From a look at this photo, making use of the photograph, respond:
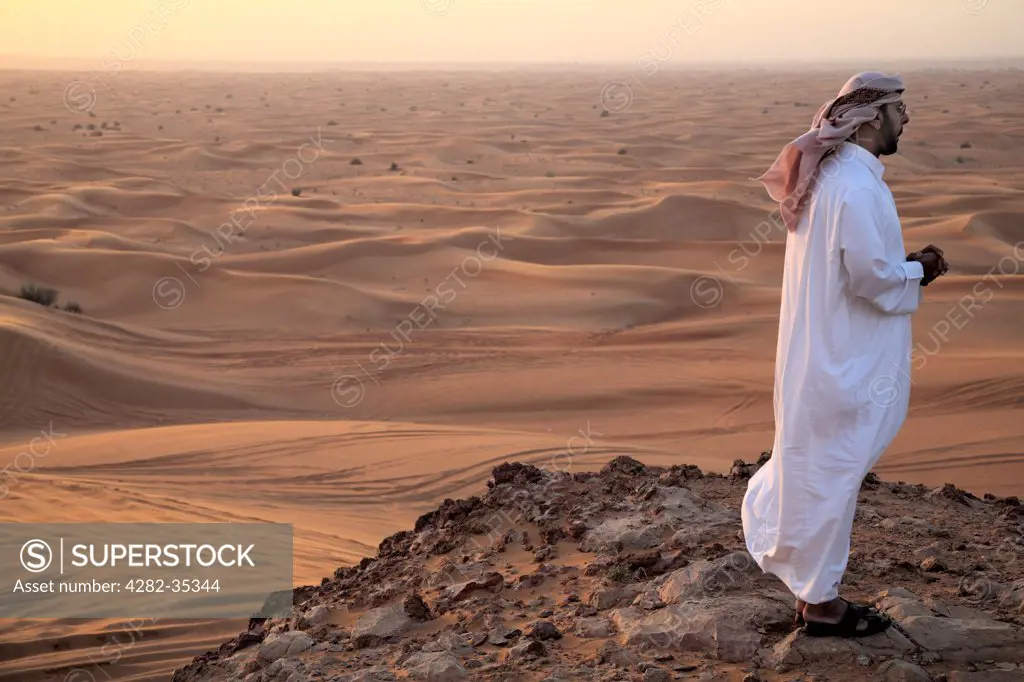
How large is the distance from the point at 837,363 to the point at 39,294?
14.9m

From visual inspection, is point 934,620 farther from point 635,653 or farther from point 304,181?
point 304,181

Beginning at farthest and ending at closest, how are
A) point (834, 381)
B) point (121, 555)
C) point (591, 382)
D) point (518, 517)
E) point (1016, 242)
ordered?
point (1016, 242), point (591, 382), point (121, 555), point (518, 517), point (834, 381)

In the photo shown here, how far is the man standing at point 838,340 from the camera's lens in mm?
3570

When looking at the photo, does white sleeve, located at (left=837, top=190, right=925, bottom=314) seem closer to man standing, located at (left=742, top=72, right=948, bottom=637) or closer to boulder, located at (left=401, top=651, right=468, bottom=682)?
man standing, located at (left=742, top=72, right=948, bottom=637)

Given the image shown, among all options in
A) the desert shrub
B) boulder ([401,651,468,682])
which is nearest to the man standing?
boulder ([401,651,468,682])

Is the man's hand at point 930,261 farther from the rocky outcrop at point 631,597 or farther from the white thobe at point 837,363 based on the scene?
the rocky outcrop at point 631,597

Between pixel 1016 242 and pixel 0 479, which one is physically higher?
pixel 1016 242

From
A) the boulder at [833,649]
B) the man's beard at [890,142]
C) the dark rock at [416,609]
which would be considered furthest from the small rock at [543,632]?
the man's beard at [890,142]

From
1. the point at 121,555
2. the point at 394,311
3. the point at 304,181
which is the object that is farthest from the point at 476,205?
the point at 121,555

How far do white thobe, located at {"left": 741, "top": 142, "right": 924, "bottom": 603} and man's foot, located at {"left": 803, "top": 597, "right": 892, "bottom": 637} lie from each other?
0.05 meters

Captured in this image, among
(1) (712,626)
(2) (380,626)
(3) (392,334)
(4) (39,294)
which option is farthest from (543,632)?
(4) (39,294)

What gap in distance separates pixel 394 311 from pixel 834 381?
12.8 meters

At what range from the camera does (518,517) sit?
5352 millimetres

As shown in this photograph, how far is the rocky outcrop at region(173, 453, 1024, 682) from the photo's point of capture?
366 centimetres
